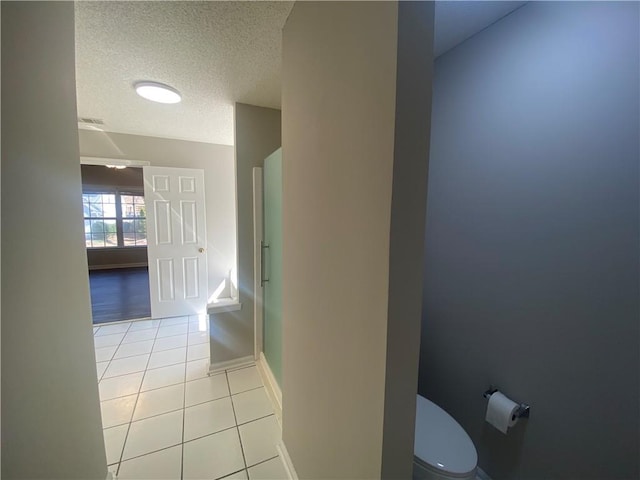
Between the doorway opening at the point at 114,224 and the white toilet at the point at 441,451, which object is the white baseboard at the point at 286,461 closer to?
Answer: the white toilet at the point at 441,451

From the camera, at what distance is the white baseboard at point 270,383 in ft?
6.23

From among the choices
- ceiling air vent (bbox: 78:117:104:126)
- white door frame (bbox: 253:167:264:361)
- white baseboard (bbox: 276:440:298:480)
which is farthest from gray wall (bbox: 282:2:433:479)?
ceiling air vent (bbox: 78:117:104:126)

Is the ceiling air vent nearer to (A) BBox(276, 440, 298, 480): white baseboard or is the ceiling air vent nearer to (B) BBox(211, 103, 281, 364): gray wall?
(B) BBox(211, 103, 281, 364): gray wall

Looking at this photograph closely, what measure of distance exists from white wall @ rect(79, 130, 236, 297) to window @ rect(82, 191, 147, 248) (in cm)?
392

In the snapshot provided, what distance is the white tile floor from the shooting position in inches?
58.2

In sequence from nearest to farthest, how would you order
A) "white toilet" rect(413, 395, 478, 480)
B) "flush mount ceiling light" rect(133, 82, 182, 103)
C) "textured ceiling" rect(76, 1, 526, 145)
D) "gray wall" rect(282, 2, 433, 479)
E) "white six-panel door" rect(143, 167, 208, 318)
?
"gray wall" rect(282, 2, 433, 479) < "white toilet" rect(413, 395, 478, 480) < "textured ceiling" rect(76, 1, 526, 145) < "flush mount ceiling light" rect(133, 82, 182, 103) < "white six-panel door" rect(143, 167, 208, 318)

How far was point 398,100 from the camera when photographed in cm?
61

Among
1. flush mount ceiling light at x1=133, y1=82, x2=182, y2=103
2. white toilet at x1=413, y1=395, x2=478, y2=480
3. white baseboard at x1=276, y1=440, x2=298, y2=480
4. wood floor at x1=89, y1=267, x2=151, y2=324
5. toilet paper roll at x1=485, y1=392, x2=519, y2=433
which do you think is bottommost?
wood floor at x1=89, y1=267, x2=151, y2=324

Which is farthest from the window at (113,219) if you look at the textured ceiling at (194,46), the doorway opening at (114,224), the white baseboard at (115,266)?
the textured ceiling at (194,46)

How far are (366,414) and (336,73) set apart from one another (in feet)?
3.53

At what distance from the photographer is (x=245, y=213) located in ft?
7.70

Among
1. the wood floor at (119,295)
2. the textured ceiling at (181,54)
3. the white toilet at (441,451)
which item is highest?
the textured ceiling at (181,54)

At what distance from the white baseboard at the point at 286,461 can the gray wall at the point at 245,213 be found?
103 cm

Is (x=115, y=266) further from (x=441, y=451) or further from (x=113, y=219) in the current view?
(x=441, y=451)
